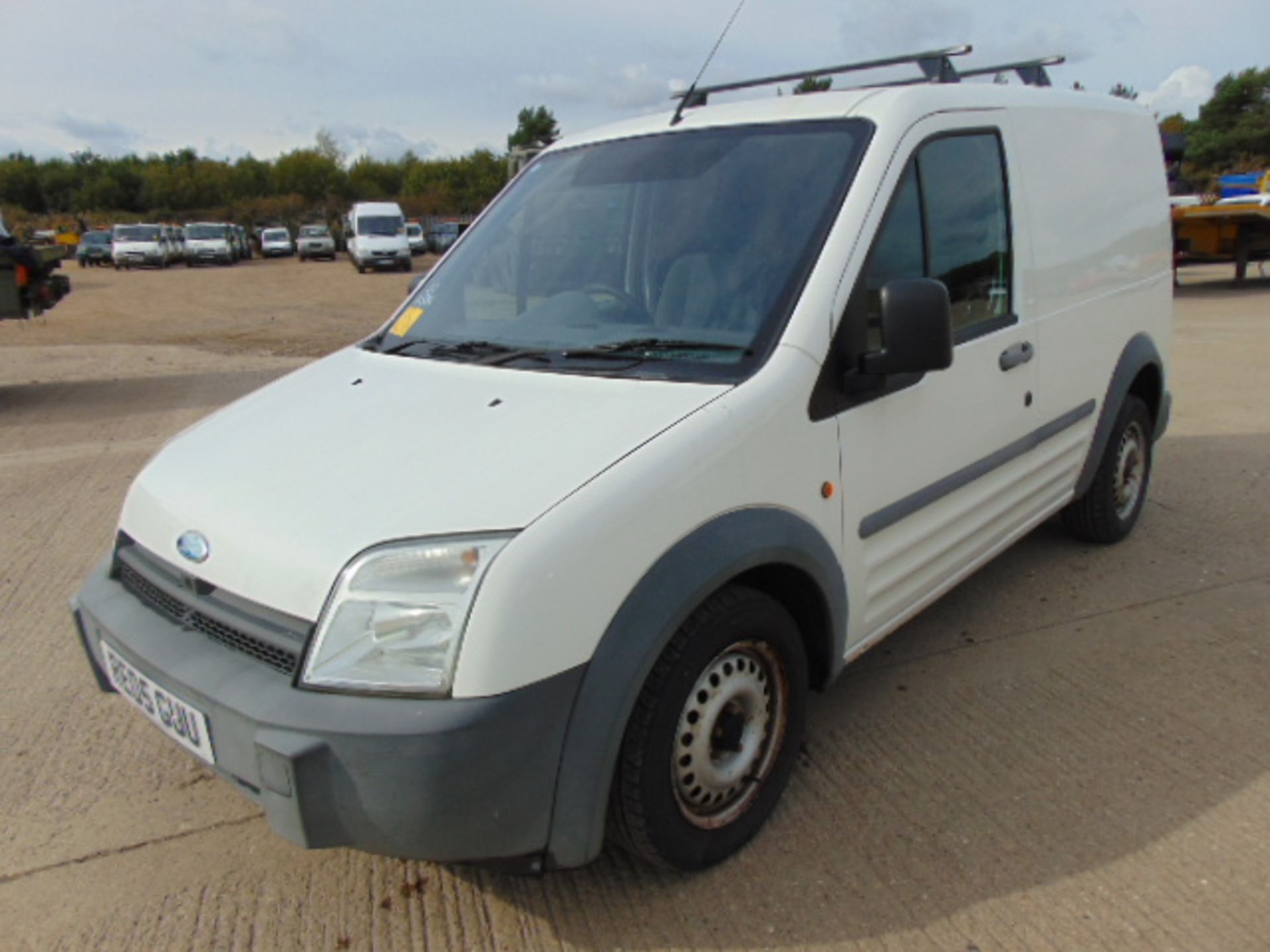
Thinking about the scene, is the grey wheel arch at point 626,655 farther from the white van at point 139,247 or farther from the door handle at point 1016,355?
the white van at point 139,247

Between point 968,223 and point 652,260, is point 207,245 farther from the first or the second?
point 968,223

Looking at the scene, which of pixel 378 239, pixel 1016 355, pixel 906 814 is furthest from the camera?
pixel 378 239

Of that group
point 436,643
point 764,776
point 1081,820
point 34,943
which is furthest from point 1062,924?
point 34,943

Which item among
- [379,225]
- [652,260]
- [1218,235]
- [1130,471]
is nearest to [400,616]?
[652,260]

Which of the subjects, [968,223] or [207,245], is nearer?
[968,223]

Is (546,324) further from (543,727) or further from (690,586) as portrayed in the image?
(543,727)

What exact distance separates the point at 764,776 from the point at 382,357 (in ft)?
5.70

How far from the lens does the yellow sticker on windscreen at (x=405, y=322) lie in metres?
3.31

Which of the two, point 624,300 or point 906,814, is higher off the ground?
point 624,300

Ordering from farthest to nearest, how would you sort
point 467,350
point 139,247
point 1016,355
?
point 139,247, point 1016,355, point 467,350

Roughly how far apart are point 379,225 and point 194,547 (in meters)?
32.7

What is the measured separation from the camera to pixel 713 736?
241cm

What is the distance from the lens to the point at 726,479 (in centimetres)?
224

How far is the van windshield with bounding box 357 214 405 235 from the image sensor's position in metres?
32.4
